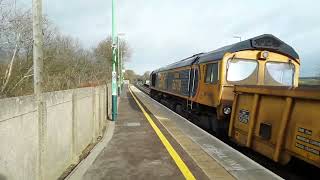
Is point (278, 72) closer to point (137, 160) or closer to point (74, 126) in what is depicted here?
point (137, 160)

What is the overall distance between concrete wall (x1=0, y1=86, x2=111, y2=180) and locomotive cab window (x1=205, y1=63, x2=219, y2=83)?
4.86m

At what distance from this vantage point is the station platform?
7789 millimetres

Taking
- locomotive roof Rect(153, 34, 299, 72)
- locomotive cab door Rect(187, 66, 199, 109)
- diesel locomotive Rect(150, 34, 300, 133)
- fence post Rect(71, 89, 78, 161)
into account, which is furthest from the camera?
locomotive cab door Rect(187, 66, 199, 109)

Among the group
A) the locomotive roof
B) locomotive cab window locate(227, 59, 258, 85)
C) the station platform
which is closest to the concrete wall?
the station platform

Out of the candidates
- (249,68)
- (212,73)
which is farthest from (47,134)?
(212,73)

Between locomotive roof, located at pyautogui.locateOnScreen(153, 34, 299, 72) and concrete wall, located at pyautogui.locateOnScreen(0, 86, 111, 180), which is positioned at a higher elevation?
locomotive roof, located at pyautogui.locateOnScreen(153, 34, 299, 72)

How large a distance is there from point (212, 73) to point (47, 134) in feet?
30.7

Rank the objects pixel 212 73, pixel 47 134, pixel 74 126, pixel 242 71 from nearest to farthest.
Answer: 1. pixel 47 134
2. pixel 74 126
3. pixel 242 71
4. pixel 212 73

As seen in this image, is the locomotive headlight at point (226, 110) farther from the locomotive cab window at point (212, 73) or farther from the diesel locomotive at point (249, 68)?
the locomotive cab window at point (212, 73)

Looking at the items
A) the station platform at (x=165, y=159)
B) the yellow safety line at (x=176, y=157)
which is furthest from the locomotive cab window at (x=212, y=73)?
the yellow safety line at (x=176, y=157)

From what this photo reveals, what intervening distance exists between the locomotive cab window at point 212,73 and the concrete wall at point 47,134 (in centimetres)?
486

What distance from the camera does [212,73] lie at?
15.2 meters

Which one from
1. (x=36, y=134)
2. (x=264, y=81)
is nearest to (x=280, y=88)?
(x=36, y=134)

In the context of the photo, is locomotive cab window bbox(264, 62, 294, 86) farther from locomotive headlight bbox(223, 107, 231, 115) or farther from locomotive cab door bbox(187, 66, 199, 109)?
locomotive cab door bbox(187, 66, 199, 109)
